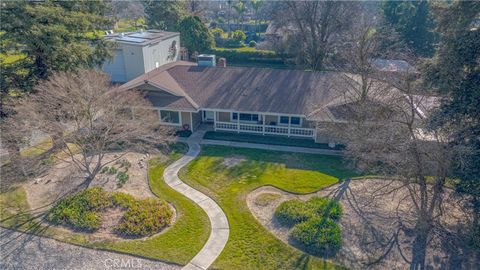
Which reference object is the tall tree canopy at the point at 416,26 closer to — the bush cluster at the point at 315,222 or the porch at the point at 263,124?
the porch at the point at 263,124

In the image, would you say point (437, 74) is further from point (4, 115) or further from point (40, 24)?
point (4, 115)

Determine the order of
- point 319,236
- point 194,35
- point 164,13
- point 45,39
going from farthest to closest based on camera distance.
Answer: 1. point 164,13
2. point 194,35
3. point 45,39
4. point 319,236

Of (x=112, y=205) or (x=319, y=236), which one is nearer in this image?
(x=319, y=236)

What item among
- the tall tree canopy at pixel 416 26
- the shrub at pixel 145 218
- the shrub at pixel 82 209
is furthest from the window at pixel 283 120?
the tall tree canopy at pixel 416 26

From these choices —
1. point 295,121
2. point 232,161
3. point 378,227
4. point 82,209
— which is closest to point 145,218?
point 82,209

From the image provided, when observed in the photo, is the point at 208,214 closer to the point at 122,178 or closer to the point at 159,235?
the point at 159,235

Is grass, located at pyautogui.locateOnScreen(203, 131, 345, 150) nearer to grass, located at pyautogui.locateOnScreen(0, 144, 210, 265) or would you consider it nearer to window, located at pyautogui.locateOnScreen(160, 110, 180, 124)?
window, located at pyautogui.locateOnScreen(160, 110, 180, 124)
